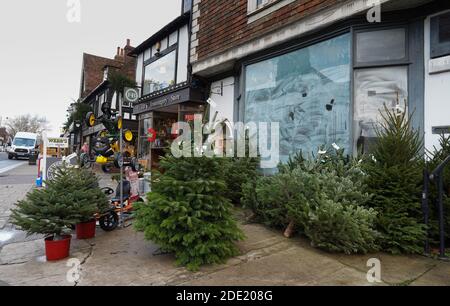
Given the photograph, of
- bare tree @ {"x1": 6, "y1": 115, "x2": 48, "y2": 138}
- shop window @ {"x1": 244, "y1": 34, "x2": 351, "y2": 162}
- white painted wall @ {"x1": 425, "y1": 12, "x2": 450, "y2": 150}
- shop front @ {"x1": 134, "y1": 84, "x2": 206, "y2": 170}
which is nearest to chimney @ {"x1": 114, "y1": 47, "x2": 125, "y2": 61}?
shop front @ {"x1": 134, "y1": 84, "x2": 206, "y2": 170}

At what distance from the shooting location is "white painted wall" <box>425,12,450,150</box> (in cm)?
485

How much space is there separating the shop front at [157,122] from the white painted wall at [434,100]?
7071 mm

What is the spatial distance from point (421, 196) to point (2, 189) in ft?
41.3

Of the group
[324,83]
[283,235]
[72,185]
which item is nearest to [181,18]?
[324,83]

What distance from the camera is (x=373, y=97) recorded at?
18.0 feet

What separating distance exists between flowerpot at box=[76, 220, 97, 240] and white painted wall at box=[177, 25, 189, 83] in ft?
23.4

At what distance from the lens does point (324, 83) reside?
614 cm

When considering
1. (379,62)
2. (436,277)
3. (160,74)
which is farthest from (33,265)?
(160,74)

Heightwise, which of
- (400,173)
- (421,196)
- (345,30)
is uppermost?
(345,30)

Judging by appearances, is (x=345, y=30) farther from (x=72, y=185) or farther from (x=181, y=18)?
(x=181, y=18)

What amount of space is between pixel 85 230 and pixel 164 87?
26.6 ft

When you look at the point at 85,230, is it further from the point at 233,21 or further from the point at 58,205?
the point at 233,21

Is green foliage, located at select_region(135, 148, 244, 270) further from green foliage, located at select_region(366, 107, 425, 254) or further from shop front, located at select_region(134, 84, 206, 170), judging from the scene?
shop front, located at select_region(134, 84, 206, 170)

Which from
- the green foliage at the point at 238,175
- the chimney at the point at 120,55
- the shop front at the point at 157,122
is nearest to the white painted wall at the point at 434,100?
the green foliage at the point at 238,175
